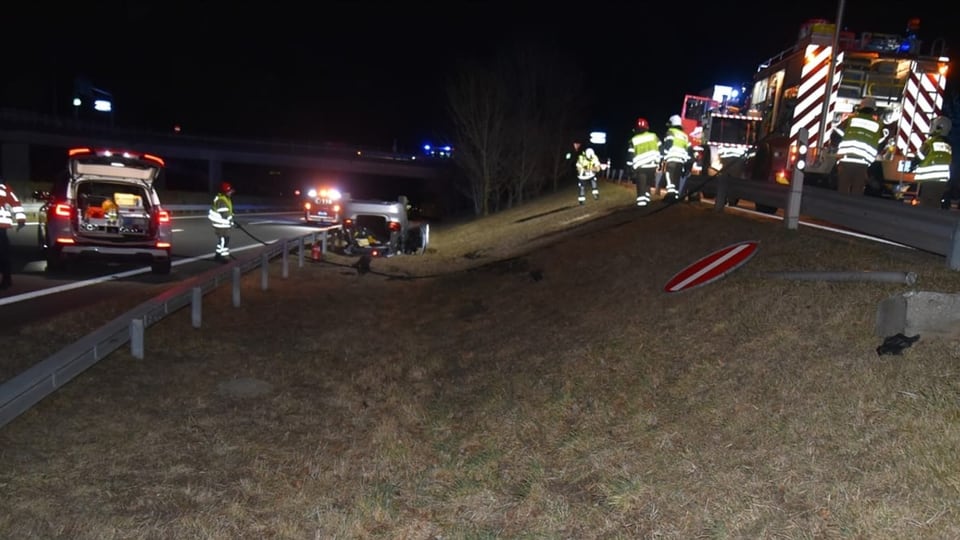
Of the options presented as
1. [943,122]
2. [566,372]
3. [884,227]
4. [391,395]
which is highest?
[943,122]

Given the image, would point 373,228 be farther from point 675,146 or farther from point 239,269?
point 239,269

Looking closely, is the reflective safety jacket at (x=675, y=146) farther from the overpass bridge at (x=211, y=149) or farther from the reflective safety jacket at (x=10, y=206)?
the overpass bridge at (x=211, y=149)

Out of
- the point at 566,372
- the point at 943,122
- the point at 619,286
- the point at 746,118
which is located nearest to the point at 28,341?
the point at 566,372

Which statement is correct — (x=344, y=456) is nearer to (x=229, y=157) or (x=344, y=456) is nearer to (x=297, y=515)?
(x=297, y=515)

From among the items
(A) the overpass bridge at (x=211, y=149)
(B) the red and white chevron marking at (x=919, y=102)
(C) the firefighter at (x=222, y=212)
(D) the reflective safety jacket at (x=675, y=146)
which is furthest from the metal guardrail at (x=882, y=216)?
(A) the overpass bridge at (x=211, y=149)

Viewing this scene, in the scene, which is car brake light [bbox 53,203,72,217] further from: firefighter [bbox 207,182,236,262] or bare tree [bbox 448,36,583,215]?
bare tree [bbox 448,36,583,215]

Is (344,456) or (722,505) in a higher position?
→ (722,505)

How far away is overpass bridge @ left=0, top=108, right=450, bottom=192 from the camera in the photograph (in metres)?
51.2

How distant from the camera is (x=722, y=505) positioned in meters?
3.85

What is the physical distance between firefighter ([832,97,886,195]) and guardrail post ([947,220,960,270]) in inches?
244

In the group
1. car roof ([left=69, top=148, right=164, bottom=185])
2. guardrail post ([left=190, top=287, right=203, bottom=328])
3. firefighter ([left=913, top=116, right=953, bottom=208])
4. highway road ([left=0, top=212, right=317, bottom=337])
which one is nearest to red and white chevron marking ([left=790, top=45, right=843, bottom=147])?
firefighter ([left=913, top=116, right=953, bottom=208])

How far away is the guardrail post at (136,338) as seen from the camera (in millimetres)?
6602

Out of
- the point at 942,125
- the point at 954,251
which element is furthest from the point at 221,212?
the point at 942,125

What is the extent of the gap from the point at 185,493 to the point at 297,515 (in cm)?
77
